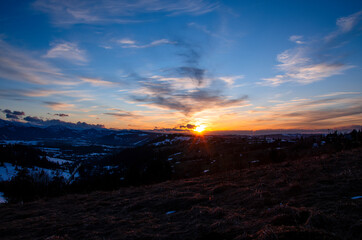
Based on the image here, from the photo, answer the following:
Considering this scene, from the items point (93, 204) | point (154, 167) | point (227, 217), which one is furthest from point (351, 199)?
point (154, 167)

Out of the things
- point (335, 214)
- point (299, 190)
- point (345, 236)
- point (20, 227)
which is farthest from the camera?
point (20, 227)

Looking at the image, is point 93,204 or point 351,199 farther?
point 93,204

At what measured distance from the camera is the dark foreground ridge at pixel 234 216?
22.9 ft

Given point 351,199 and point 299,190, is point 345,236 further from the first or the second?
point 299,190

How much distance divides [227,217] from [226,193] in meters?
4.79

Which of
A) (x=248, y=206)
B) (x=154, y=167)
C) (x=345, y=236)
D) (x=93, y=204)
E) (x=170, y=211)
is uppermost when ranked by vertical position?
(x=345, y=236)

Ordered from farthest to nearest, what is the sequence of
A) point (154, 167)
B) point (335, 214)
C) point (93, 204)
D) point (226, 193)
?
point (154, 167), point (93, 204), point (226, 193), point (335, 214)

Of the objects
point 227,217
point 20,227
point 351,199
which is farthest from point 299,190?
point 20,227

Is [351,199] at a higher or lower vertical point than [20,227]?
higher

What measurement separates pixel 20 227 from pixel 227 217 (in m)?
12.0

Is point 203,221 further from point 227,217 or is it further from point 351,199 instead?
point 351,199

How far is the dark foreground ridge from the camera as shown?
22.9ft

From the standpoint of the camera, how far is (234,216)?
8.97 metres

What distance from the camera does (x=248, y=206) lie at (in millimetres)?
10445
